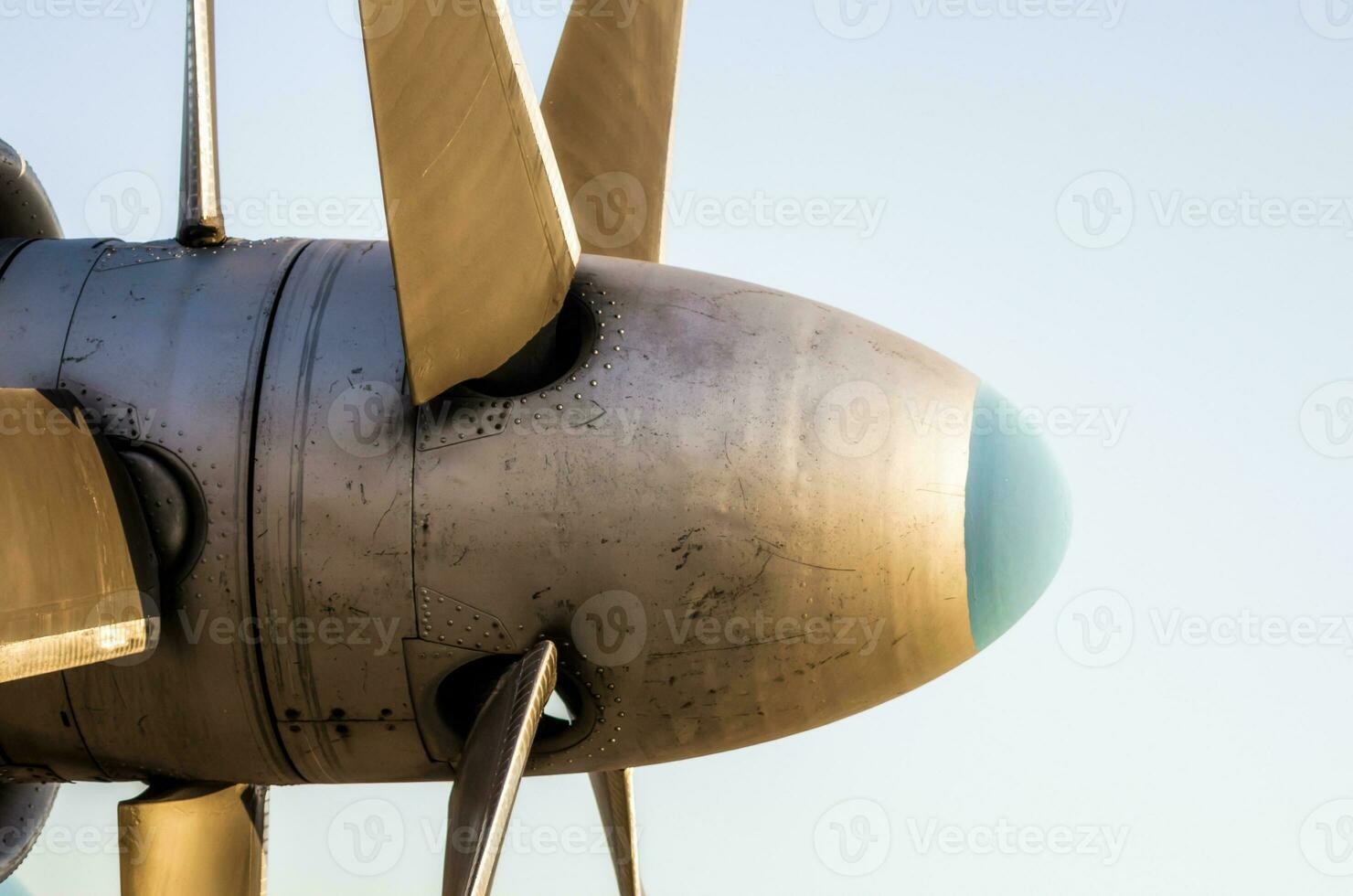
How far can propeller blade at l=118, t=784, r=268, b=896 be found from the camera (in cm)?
578

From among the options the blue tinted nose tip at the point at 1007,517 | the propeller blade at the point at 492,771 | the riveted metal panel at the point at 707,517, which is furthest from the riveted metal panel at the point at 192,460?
the blue tinted nose tip at the point at 1007,517

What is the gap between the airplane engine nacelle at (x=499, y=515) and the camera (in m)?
5.31

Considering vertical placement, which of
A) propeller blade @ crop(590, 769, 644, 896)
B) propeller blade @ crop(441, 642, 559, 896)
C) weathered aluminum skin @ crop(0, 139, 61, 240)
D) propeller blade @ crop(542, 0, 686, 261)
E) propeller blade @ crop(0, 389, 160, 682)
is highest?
propeller blade @ crop(542, 0, 686, 261)

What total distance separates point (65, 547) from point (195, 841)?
1817mm

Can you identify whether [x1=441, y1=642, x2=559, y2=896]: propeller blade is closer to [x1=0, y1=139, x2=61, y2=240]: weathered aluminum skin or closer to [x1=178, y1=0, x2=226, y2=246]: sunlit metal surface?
[x1=178, y1=0, x2=226, y2=246]: sunlit metal surface

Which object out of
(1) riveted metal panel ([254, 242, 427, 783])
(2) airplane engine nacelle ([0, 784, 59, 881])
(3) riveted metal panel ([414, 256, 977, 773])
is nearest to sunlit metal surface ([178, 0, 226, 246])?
(1) riveted metal panel ([254, 242, 427, 783])

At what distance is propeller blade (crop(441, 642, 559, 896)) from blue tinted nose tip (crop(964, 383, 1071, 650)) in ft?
6.03

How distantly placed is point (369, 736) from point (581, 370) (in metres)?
1.80

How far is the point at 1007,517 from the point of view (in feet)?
18.6

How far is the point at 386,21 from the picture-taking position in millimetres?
4598

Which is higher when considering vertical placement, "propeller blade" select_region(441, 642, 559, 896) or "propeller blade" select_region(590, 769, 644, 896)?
"propeller blade" select_region(441, 642, 559, 896)

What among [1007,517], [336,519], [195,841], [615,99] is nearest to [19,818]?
[195,841]

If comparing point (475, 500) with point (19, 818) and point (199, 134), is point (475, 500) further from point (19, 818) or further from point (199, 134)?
point (19, 818)

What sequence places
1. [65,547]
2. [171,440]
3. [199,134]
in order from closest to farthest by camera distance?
[65,547] < [171,440] < [199,134]
